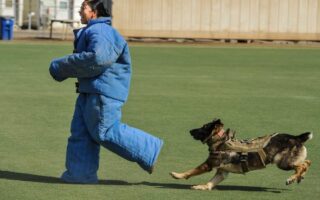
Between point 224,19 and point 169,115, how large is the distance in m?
22.1

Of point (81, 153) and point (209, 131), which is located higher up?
point (209, 131)

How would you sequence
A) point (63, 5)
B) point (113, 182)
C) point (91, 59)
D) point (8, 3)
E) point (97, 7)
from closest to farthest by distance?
point (91, 59) → point (97, 7) → point (113, 182) → point (8, 3) → point (63, 5)

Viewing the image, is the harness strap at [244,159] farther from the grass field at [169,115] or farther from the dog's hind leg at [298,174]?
the dog's hind leg at [298,174]

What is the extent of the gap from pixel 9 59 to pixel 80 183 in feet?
51.1

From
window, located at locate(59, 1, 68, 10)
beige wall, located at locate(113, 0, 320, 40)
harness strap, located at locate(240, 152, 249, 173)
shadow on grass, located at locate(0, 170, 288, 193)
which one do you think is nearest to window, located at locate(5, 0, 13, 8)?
window, located at locate(59, 1, 68, 10)

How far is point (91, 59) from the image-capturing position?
29.2 feet

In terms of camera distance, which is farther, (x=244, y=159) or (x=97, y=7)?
(x=97, y=7)

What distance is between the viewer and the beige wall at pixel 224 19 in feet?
118

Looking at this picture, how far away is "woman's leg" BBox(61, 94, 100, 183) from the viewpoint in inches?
368

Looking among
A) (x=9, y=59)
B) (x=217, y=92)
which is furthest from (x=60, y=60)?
(x=9, y=59)

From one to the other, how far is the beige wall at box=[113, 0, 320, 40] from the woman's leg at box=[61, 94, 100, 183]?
26.3 metres

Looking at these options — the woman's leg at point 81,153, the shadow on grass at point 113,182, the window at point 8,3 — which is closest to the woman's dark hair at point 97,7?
the woman's leg at point 81,153

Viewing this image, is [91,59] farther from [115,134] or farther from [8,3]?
[8,3]

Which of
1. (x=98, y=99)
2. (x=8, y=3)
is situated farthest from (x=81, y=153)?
(x=8, y=3)
